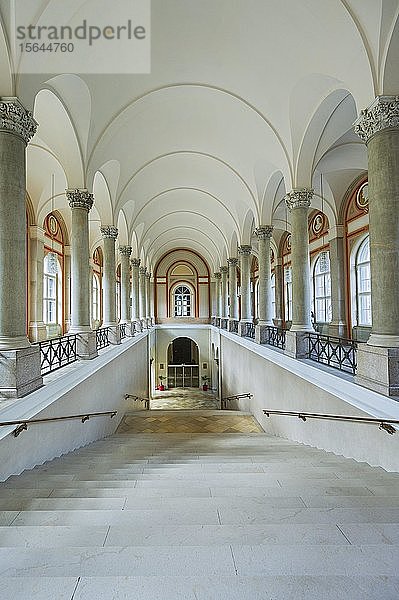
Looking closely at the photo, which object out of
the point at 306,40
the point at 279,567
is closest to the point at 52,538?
the point at 279,567

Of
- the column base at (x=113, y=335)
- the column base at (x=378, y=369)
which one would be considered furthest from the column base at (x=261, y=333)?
the column base at (x=378, y=369)

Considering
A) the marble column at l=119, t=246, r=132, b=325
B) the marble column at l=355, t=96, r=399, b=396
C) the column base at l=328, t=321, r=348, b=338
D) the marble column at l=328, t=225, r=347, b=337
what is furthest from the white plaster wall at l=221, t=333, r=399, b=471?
the marble column at l=119, t=246, r=132, b=325

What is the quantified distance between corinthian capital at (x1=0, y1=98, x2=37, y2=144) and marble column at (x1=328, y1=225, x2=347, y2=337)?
40.0ft

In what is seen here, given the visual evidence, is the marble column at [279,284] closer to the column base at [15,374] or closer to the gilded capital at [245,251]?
the gilded capital at [245,251]

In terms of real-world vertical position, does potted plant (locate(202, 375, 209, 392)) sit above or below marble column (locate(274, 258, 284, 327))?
below

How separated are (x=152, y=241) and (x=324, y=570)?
27605mm

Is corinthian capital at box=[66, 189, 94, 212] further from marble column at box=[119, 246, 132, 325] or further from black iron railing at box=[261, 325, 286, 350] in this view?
marble column at box=[119, 246, 132, 325]

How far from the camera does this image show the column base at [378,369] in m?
5.43

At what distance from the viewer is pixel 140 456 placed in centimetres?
655

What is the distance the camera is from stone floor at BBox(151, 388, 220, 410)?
25134 mm

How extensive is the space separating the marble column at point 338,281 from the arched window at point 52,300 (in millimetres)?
11560

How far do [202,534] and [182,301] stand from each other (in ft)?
110

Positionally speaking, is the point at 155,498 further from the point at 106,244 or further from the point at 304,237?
the point at 106,244

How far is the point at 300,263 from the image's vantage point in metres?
10.0
